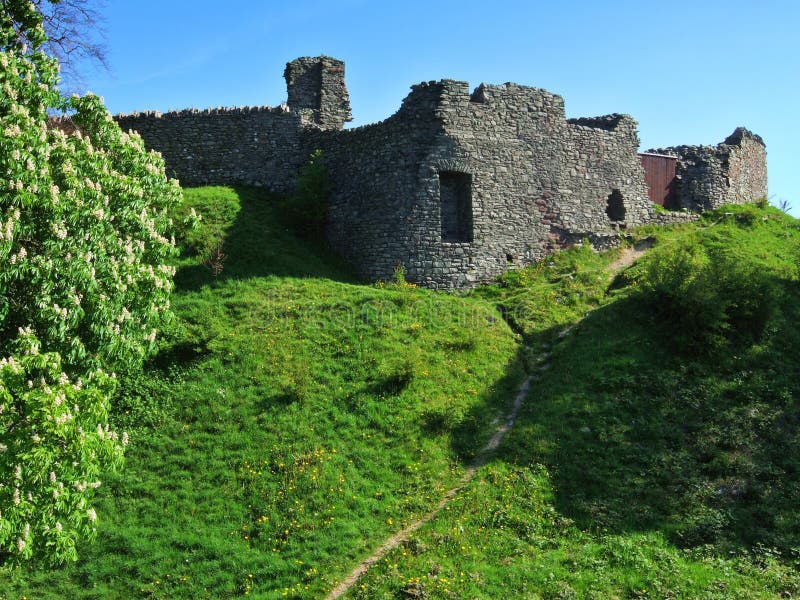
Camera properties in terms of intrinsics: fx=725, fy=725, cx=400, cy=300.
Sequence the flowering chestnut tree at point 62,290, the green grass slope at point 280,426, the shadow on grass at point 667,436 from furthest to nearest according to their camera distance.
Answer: the shadow on grass at point 667,436 < the green grass slope at point 280,426 < the flowering chestnut tree at point 62,290

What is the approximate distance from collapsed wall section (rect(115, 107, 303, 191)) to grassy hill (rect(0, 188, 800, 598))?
4.55m

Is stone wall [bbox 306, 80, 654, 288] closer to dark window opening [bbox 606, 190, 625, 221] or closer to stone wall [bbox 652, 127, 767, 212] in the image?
dark window opening [bbox 606, 190, 625, 221]

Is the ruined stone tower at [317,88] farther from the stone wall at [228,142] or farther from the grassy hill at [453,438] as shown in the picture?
the grassy hill at [453,438]

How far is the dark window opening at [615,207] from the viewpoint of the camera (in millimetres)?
29767

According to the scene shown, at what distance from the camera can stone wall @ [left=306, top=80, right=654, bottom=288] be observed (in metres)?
25.1

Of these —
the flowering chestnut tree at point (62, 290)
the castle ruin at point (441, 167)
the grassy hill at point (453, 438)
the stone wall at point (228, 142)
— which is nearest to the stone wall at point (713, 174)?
the castle ruin at point (441, 167)

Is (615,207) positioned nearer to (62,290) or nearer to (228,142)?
(228,142)

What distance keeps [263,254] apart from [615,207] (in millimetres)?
14849

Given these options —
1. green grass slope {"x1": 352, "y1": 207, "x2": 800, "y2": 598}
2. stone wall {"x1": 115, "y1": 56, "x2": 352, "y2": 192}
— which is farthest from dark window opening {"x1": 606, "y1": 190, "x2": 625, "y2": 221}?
stone wall {"x1": 115, "y1": 56, "x2": 352, "y2": 192}

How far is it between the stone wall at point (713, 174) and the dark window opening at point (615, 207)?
13.3ft

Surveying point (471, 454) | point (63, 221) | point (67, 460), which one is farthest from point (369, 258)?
point (67, 460)

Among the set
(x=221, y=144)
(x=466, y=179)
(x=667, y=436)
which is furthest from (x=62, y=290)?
(x=221, y=144)

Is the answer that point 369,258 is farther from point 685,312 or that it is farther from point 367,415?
point 685,312

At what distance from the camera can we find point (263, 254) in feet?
80.2
